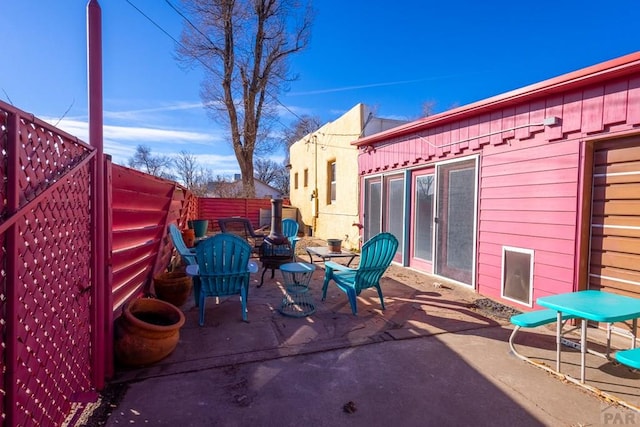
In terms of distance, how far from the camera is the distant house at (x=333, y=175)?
7.66 m

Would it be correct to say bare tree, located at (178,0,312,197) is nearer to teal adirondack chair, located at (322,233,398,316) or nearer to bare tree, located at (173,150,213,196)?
bare tree, located at (173,150,213,196)

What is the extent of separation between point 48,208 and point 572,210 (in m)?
4.32

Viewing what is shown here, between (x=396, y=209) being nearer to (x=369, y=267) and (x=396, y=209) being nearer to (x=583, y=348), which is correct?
(x=369, y=267)

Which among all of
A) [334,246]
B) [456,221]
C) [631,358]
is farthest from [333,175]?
[631,358]

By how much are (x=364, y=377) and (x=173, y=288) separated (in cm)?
264

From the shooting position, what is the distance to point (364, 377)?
2.34 meters

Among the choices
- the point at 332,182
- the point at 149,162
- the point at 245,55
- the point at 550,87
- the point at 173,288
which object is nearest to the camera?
the point at 550,87

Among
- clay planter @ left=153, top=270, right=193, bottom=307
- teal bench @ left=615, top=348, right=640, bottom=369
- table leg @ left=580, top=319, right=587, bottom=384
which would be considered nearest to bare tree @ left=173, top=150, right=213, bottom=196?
clay planter @ left=153, top=270, right=193, bottom=307

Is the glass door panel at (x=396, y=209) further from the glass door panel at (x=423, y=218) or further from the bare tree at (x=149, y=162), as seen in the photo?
the bare tree at (x=149, y=162)

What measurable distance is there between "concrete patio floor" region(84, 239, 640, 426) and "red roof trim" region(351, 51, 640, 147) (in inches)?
97.5

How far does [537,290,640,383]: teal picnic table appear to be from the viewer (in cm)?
211

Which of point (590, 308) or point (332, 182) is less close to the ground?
point (332, 182)

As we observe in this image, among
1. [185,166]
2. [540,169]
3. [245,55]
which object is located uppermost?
[245,55]

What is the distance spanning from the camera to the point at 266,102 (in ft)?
47.9
